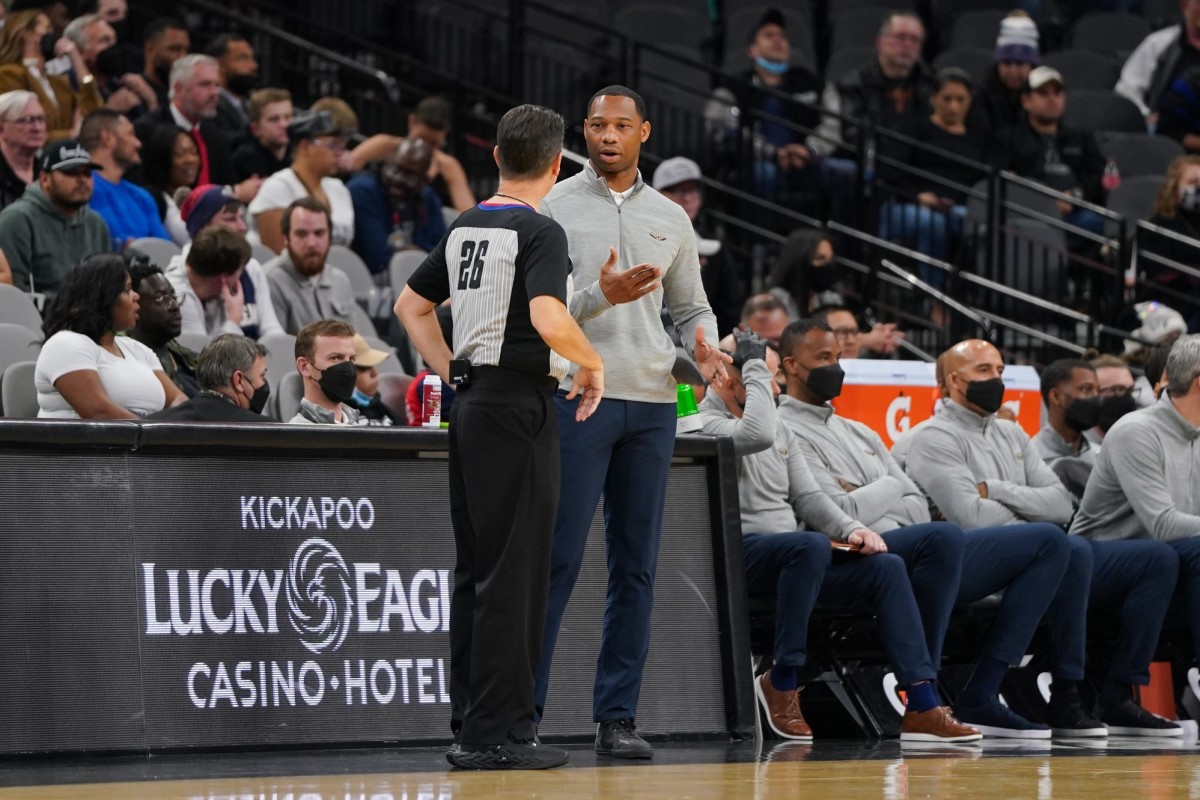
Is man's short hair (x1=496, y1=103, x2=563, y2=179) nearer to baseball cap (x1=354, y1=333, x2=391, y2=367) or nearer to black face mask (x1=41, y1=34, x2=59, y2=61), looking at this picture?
baseball cap (x1=354, y1=333, x2=391, y2=367)

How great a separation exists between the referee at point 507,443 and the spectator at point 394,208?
237 inches

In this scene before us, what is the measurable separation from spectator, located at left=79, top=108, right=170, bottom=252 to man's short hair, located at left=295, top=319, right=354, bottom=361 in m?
2.68

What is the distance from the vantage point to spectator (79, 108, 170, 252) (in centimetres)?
1034

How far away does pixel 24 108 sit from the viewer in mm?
10078

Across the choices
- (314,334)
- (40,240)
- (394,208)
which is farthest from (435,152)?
(314,334)

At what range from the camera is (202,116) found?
11633 millimetres

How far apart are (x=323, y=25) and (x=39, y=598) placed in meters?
8.81

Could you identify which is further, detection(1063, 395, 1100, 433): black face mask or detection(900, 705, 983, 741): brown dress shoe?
detection(1063, 395, 1100, 433): black face mask

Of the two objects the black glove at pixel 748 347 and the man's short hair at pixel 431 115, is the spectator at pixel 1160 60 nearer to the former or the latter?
the man's short hair at pixel 431 115

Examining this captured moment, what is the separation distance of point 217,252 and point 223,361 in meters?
1.94

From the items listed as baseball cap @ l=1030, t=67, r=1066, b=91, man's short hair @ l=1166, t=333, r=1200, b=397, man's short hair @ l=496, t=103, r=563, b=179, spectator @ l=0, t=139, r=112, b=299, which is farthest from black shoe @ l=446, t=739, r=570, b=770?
baseball cap @ l=1030, t=67, r=1066, b=91

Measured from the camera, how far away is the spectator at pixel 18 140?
397 inches

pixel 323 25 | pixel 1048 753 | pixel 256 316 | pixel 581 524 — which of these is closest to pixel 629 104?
pixel 581 524

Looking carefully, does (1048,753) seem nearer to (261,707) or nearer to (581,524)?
(581,524)
